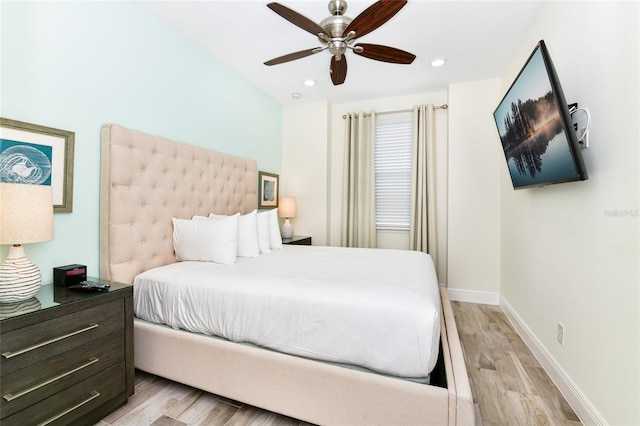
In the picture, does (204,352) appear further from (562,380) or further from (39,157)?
(562,380)

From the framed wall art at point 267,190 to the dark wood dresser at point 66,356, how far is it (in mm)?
2308

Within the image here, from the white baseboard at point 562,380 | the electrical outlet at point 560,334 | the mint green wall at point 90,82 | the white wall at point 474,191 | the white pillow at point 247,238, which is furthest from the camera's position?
the white wall at point 474,191

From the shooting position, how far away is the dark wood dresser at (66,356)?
1176mm

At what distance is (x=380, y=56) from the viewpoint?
2.16 metres

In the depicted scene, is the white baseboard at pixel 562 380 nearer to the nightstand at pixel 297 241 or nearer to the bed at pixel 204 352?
the bed at pixel 204 352

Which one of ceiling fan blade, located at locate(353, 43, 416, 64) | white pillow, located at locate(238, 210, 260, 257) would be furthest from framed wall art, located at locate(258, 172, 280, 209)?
ceiling fan blade, located at locate(353, 43, 416, 64)

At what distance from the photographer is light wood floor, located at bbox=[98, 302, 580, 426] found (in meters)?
1.54

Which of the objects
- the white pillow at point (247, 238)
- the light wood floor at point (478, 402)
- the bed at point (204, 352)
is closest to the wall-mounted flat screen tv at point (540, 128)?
the bed at point (204, 352)

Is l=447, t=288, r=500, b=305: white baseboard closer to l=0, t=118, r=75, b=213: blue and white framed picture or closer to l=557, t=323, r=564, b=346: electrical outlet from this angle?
l=557, t=323, r=564, b=346: electrical outlet

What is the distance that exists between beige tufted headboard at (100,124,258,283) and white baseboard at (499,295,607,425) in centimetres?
288

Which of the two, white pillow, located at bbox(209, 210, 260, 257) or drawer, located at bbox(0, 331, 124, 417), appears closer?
drawer, located at bbox(0, 331, 124, 417)

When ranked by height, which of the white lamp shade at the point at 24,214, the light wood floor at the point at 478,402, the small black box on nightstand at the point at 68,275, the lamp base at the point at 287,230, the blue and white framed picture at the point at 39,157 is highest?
the blue and white framed picture at the point at 39,157

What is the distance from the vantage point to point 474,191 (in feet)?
11.6

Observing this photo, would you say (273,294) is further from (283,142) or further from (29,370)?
(283,142)
